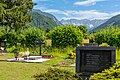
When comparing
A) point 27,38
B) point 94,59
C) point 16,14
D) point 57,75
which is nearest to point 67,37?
point 27,38

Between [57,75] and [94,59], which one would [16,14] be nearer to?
[94,59]

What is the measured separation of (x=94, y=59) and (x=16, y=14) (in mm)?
39602

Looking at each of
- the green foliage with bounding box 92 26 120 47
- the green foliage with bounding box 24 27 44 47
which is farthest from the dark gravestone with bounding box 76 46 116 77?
the green foliage with bounding box 24 27 44 47

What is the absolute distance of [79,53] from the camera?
13.6 meters

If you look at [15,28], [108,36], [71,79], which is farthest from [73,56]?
[15,28]

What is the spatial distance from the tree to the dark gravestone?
36626mm

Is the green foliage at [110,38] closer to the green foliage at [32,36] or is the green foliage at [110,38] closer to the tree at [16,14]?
the green foliage at [32,36]

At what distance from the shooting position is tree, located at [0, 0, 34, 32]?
50.8m

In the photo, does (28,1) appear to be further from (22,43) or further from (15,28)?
(22,43)

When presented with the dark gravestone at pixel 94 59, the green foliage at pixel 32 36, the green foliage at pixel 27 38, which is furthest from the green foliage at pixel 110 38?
the dark gravestone at pixel 94 59

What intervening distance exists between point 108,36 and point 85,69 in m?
25.2

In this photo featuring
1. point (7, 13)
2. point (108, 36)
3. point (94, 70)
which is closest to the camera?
point (94, 70)

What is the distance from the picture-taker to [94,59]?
13359mm

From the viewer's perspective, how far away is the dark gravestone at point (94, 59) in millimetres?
13107
